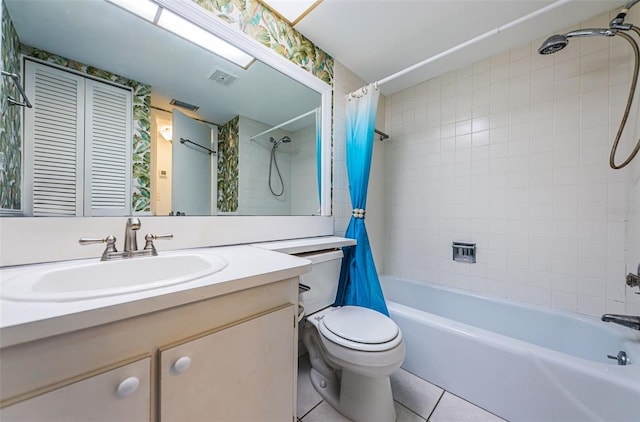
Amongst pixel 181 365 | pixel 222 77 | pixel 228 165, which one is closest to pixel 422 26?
pixel 222 77

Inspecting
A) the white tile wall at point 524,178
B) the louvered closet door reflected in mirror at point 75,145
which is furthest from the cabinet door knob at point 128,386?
the white tile wall at point 524,178

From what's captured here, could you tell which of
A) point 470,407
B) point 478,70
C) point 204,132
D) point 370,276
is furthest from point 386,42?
point 470,407

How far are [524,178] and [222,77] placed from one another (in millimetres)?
1989

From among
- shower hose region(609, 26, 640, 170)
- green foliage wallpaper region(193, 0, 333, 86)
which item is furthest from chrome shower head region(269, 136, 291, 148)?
shower hose region(609, 26, 640, 170)

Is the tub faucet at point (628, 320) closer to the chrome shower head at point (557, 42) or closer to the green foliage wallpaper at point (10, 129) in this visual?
the chrome shower head at point (557, 42)

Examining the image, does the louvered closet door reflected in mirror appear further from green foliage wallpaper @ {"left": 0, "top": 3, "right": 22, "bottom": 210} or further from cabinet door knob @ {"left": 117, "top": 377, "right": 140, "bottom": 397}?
cabinet door knob @ {"left": 117, "top": 377, "right": 140, "bottom": 397}

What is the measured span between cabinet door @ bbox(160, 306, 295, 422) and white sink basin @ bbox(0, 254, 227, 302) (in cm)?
17

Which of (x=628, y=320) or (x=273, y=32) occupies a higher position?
(x=273, y=32)

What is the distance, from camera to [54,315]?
0.40m

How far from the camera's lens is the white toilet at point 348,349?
1.03 metres

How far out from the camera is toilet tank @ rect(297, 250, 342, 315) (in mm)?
1284

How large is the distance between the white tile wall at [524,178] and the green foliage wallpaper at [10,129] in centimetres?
151

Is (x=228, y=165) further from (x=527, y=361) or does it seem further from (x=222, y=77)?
(x=527, y=361)

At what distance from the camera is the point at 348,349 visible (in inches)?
41.1
